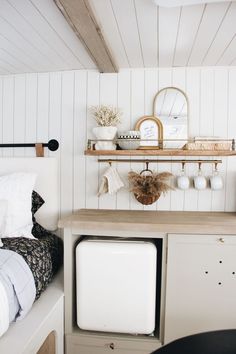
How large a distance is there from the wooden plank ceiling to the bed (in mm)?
796

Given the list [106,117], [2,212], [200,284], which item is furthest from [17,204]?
[200,284]

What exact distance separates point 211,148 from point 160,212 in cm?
63

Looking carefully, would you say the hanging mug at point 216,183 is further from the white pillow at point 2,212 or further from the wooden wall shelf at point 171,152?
the white pillow at point 2,212

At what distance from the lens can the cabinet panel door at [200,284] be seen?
69.0 inches

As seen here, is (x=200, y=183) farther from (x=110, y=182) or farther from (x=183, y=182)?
(x=110, y=182)

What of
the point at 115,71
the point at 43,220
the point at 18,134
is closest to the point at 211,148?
the point at 115,71

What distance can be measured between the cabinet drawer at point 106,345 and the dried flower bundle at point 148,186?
0.95 metres

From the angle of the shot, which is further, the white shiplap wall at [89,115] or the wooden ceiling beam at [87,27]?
the white shiplap wall at [89,115]

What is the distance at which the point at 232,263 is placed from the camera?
175 centimetres

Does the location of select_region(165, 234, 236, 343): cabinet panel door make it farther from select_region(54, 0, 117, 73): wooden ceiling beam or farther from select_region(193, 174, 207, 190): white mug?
select_region(54, 0, 117, 73): wooden ceiling beam

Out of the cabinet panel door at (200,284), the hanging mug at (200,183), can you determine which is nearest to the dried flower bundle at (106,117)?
the hanging mug at (200,183)

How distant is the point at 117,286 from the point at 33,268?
54cm

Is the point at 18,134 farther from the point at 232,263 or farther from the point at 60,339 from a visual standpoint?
the point at 232,263

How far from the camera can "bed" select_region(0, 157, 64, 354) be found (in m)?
1.42
